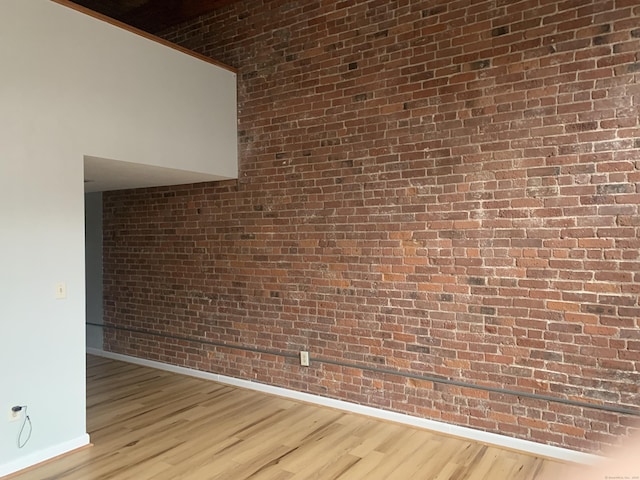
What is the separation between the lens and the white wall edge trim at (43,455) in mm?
2799

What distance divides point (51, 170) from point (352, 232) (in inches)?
84.0

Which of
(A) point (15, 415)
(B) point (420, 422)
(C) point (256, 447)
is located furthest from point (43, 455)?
(B) point (420, 422)

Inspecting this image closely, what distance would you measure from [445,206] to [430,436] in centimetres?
161

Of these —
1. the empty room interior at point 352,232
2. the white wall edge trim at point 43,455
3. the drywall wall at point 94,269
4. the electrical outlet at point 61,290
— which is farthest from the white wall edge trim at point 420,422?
the electrical outlet at point 61,290

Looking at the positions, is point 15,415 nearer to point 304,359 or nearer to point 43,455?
point 43,455

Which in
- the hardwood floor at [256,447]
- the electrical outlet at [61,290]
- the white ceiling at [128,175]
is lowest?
the hardwood floor at [256,447]

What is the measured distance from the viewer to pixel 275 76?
4.18 metres

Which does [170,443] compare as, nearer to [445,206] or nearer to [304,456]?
[304,456]

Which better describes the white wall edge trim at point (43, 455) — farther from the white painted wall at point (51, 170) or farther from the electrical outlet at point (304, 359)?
the electrical outlet at point (304, 359)

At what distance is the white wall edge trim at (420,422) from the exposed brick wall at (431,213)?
0.06 m

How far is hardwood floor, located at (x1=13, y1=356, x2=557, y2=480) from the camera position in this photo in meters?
2.80

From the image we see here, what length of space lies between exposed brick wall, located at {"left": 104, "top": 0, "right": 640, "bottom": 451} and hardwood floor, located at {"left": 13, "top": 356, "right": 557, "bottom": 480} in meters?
0.24

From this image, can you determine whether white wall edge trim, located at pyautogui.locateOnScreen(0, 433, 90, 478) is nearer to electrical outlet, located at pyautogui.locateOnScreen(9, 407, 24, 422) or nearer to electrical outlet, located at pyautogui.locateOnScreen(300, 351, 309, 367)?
electrical outlet, located at pyautogui.locateOnScreen(9, 407, 24, 422)

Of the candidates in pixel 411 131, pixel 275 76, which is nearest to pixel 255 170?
pixel 275 76
